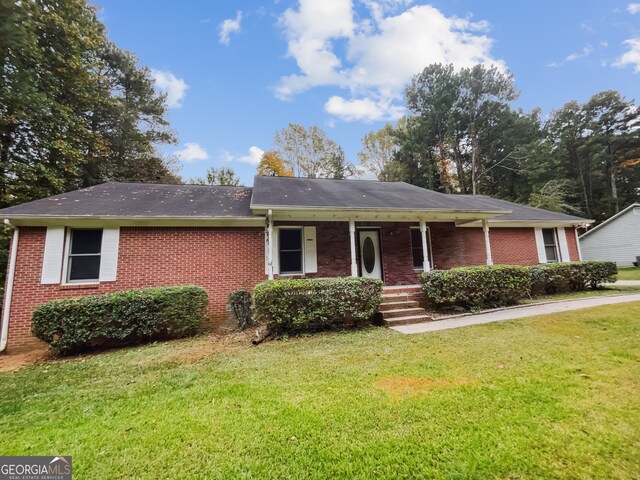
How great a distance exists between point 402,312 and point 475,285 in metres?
2.33

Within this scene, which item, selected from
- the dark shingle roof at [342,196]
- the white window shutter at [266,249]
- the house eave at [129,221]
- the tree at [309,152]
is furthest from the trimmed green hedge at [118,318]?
the tree at [309,152]

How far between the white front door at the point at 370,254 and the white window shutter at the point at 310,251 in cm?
175

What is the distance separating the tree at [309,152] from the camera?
85.6 feet

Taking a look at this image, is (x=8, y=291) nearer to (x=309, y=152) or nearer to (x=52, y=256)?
(x=52, y=256)

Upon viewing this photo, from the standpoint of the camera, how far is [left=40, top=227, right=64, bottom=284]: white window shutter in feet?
23.1

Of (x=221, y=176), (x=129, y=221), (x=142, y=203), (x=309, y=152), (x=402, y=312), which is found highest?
(x=309, y=152)

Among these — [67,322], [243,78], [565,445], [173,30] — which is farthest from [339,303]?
[243,78]

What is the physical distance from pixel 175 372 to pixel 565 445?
4.81m

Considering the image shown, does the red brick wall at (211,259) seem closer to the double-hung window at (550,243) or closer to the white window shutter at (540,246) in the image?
the white window shutter at (540,246)

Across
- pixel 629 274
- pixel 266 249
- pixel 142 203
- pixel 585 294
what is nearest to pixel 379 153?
pixel 629 274

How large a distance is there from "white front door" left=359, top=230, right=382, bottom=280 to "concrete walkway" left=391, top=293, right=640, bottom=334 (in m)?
3.18

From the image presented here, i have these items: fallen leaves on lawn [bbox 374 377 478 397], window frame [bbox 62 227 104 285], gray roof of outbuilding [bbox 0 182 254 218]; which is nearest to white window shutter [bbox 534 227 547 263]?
fallen leaves on lawn [bbox 374 377 478 397]

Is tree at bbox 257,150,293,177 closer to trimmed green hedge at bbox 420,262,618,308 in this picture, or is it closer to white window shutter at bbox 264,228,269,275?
white window shutter at bbox 264,228,269,275

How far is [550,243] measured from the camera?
494 inches
